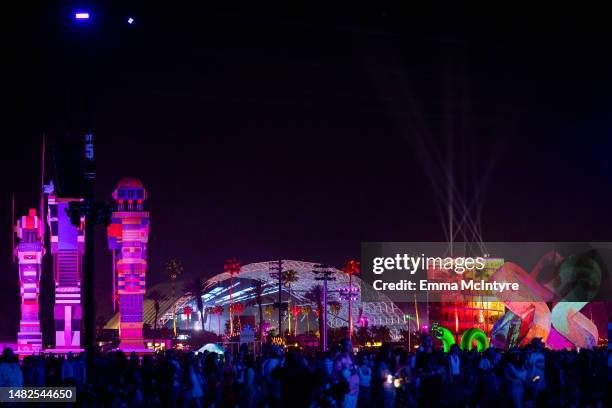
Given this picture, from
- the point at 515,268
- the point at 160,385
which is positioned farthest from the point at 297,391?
the point at 515,268

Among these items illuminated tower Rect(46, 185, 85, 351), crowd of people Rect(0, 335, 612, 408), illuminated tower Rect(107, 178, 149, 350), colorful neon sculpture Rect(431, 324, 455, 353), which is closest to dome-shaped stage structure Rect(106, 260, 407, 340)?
illuminated tower Rect(107, 178, 149, 350)

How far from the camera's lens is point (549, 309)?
72.9m

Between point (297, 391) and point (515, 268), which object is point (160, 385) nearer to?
point (297, 391)

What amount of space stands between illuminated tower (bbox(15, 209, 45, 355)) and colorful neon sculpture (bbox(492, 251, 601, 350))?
3450 cm

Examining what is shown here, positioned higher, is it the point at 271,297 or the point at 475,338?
the point at 271,297

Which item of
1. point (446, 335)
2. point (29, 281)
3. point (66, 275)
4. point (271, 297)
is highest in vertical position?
point (271, 297)

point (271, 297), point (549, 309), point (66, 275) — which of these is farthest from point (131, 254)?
point (271, 297)

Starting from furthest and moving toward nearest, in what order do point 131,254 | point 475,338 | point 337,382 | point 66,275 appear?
point 66,275 < point 131,254 < point 475,338 < point 337,382

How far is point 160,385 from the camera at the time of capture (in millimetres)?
19000

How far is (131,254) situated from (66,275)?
16.8ft

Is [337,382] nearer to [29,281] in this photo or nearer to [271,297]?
[29,281]

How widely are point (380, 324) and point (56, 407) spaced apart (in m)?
124

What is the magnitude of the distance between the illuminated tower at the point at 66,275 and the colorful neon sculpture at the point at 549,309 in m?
30.7

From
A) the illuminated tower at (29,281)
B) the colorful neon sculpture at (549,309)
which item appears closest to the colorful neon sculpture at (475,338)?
the colorful neon sculpture at (549,309)
